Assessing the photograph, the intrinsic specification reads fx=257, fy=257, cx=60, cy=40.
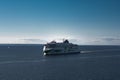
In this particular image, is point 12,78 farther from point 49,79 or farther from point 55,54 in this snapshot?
point 55,54

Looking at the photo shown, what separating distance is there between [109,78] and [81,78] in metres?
8.08

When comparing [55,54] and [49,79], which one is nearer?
[49,79]

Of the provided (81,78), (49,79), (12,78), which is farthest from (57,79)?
(12,78)

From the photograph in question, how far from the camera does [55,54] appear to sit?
616 feet

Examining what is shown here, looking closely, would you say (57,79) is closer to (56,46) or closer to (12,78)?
(12,78)

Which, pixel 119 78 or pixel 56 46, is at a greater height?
pixel 56 46

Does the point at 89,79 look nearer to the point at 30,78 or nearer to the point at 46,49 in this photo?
the point at 30,78

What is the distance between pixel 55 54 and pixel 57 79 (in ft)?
379

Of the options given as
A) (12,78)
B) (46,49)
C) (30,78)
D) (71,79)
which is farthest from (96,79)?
(46,49)

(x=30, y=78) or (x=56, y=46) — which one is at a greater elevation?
(x=56, y=46)

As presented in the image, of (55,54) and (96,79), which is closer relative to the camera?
(96,79)

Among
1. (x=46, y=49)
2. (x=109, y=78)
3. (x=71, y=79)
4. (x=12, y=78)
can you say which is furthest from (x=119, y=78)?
(x=46, y=49)

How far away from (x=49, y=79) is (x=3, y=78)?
13.8m

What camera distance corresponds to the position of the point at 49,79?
72.4 m
